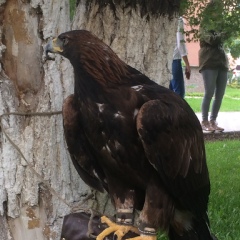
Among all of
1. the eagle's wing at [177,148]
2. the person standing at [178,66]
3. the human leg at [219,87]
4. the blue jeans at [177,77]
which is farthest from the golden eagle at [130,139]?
the human leg at [219,87]

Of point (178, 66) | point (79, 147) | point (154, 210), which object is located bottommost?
point (154, 210)

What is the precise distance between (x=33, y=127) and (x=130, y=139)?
0.72 m

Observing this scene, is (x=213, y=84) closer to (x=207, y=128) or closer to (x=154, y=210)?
(x=207, y=128)

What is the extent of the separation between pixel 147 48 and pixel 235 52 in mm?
5683

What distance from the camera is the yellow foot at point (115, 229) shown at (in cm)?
261

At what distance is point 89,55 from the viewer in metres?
2.34

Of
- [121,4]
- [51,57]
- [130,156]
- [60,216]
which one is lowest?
[60,216]

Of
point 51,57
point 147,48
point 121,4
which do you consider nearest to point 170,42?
point 147,48

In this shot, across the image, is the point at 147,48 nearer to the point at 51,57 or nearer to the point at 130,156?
the point at 51,57

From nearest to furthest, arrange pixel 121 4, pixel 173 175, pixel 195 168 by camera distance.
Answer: pixel 173 175
pixel 195 168
pixel 121 4

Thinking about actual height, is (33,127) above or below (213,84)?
above

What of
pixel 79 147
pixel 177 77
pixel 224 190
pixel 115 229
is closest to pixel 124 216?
pixel 115 229

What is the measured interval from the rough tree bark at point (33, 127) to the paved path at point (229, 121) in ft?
30.1

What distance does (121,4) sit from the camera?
311 cm
